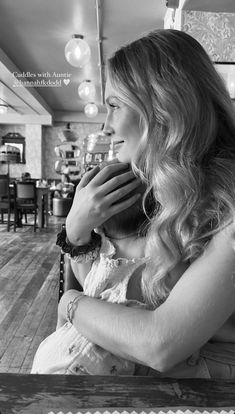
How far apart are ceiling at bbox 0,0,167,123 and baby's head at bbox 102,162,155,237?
188 centimetres

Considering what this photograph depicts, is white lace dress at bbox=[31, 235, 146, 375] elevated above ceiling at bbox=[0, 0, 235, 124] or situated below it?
below

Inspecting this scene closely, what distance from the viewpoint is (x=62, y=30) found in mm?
4680

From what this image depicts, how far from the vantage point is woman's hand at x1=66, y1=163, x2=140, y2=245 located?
0.75m

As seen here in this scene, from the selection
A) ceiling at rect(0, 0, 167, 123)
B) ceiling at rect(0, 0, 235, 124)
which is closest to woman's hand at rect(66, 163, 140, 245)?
ceiling at rect(0, 0, 167, 123)

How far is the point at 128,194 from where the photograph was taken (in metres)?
0.78

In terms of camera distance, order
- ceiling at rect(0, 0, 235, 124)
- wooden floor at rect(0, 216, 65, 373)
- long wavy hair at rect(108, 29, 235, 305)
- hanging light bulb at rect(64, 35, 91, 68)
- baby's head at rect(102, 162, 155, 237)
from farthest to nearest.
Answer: ceiling at rect(0, 0, 235, 124) < hanging light bulb at rect(64, 35, 91, 68) < wooden floor at rect(0, 216, 65, 373) < baby's head at rect(102, 162, 155, 237) < long wavy hair at rect(108, 29, 235, 305)

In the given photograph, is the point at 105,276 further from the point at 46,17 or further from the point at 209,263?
the point at 46,17

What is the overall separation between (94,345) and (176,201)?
32 cm

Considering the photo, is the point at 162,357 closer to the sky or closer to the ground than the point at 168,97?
closer to the ground

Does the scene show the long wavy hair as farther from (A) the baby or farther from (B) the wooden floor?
(B) the wooden floor

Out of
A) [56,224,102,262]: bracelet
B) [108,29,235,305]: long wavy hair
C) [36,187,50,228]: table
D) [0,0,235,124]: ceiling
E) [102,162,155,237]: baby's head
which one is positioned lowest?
[36,187,50,228]: table

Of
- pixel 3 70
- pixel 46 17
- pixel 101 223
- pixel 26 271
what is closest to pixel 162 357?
pixel 101 223

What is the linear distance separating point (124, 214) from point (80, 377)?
365mm

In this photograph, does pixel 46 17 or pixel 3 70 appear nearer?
pixel 46 17
